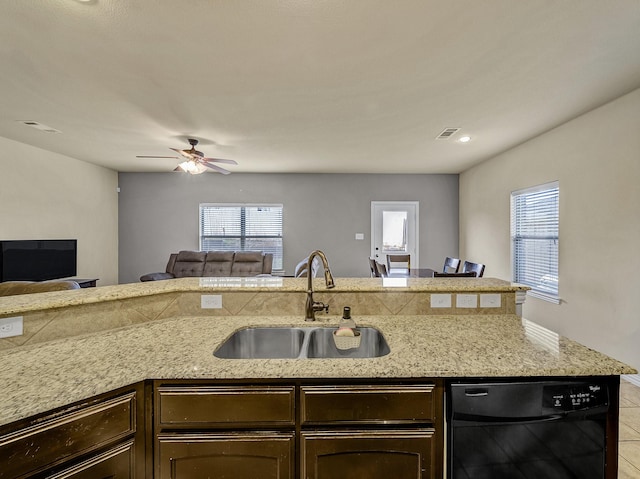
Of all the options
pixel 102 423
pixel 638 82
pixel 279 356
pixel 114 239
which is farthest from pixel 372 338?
pixel 114 239

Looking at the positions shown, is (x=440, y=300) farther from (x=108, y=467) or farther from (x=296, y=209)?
(x=296, y=209)

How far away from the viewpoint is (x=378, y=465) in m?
1.03

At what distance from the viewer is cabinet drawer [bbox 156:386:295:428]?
1.01 m

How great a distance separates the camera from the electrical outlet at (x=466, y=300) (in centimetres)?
168

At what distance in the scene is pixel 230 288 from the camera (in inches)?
65.9

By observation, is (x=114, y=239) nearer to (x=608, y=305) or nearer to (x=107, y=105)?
(x=107, y=105)

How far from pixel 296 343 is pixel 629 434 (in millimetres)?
2315

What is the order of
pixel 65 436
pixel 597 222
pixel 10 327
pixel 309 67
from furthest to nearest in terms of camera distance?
pixel 597 222 < pixel 309 67 < pixel 10 327 < pixel 65 436

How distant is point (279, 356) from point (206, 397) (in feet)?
1.88

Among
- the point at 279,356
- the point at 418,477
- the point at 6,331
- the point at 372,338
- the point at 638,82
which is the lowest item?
the point at 418,477

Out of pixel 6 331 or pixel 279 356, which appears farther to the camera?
pixel 279 356

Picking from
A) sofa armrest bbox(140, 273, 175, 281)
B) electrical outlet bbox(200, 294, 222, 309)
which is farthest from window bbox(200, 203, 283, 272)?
electrical outlet bbox(200, 294, 222, 309)

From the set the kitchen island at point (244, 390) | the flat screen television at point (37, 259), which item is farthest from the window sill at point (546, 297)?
the flat screen television at point (37, 259)

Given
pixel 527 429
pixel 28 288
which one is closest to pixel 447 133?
pixel 527 429
